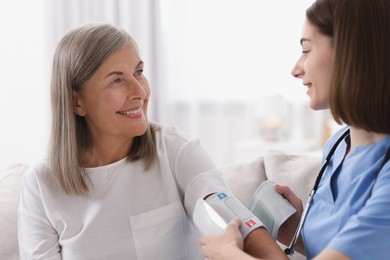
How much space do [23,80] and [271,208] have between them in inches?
133

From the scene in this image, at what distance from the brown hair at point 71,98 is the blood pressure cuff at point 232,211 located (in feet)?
1.02

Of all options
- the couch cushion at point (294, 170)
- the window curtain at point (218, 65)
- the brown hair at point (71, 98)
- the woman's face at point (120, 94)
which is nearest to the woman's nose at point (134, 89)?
the woman's face at point (120, 94)

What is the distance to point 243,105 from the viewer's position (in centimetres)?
445

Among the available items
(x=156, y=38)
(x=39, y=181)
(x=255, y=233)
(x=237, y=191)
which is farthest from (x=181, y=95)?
(x=255, y=233)

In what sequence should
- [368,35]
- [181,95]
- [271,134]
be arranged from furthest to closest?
1. [181,95]
2. [271,134]
3. [368,35]

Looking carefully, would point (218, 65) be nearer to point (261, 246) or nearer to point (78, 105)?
point (78, 105)

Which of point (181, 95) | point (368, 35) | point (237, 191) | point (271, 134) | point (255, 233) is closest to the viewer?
point (368, 35)

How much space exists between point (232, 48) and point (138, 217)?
9.30 ft

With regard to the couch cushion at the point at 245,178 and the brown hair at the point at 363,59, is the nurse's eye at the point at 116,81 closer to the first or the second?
the couch cushion at the point at 245,178

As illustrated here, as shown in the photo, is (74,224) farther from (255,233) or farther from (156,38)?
(156,38)

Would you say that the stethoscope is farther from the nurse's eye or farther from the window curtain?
the window curtain

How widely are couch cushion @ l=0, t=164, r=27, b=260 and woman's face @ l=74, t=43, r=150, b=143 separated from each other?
0.56 metres

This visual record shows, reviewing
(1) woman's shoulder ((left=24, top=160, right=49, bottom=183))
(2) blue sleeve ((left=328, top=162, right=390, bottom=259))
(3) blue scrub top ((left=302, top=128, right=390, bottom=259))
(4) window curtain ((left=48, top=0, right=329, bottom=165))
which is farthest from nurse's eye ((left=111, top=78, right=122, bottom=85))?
(4) window curtain ((left=48, top=0, right=329, bottom=165))

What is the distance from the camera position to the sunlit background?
13.8 ft
